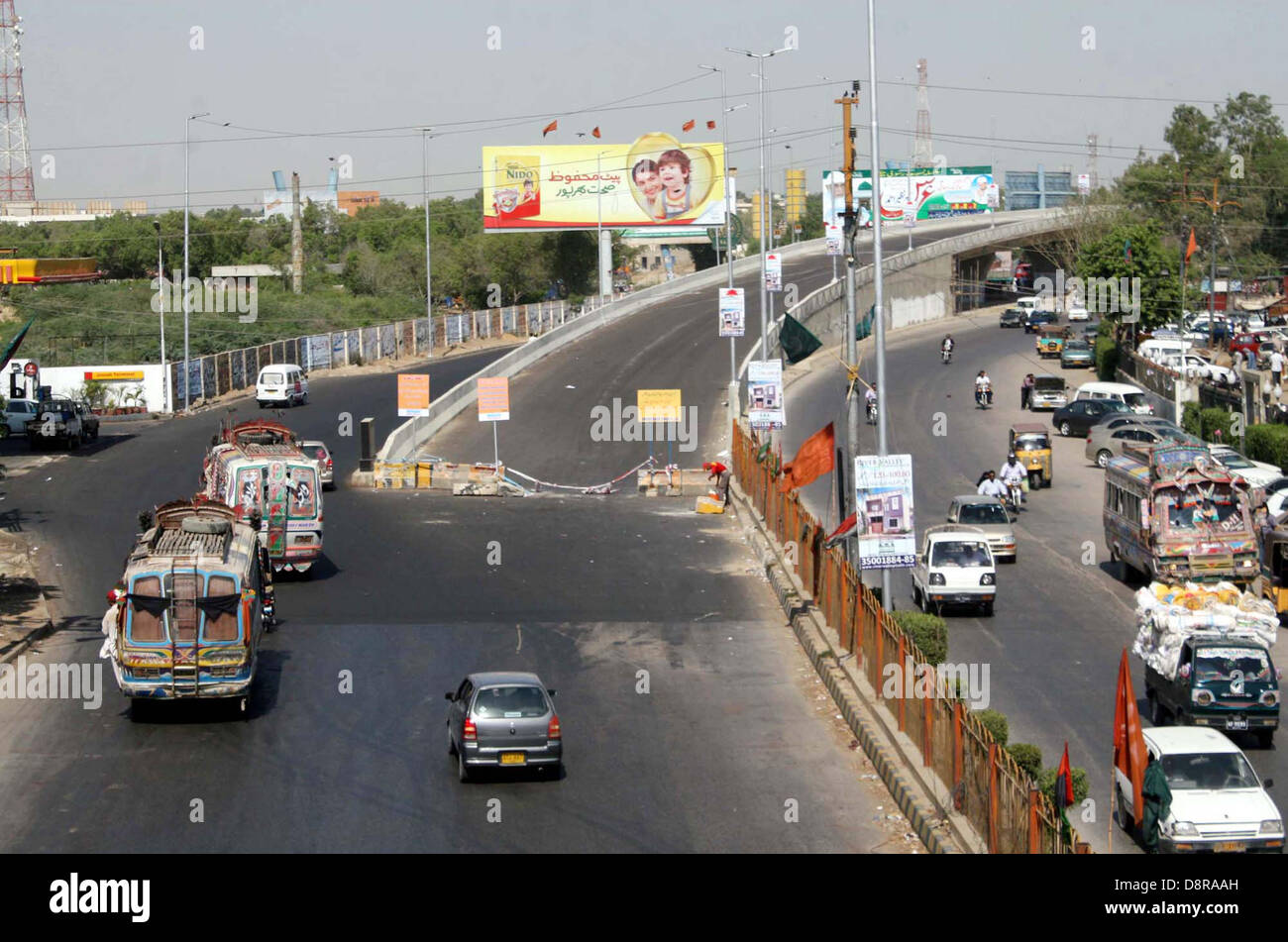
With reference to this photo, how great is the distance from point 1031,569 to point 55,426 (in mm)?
33809

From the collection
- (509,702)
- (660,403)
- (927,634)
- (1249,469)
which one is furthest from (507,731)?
(660,403)

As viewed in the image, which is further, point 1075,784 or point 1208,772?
point 1075,784

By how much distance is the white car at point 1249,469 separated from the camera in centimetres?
3984

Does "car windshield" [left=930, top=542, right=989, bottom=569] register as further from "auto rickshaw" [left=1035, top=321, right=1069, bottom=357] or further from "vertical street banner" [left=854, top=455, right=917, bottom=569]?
"auto rickshaw" [left=1035, top=321, right=1069, bottom=357]

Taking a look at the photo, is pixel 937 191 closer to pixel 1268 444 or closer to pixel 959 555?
pixel 1268 444

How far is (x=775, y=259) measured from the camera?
56219mm

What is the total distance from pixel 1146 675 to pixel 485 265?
88.1 m

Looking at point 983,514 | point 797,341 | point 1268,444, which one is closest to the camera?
point 797,341

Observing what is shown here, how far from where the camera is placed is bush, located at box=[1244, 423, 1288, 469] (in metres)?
46.9

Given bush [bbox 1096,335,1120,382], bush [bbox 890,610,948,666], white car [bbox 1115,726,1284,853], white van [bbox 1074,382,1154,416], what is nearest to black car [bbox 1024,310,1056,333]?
bush [bbox 1096,335,1120,382]

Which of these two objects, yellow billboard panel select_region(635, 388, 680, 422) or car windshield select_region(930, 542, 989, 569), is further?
yellow billboard panel select_region(635, 388, 680, 422)

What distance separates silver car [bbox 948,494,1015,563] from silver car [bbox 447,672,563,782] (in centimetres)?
1753

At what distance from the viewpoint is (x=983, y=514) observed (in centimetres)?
3484

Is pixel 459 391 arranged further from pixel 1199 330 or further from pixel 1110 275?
pixel 1199 330
